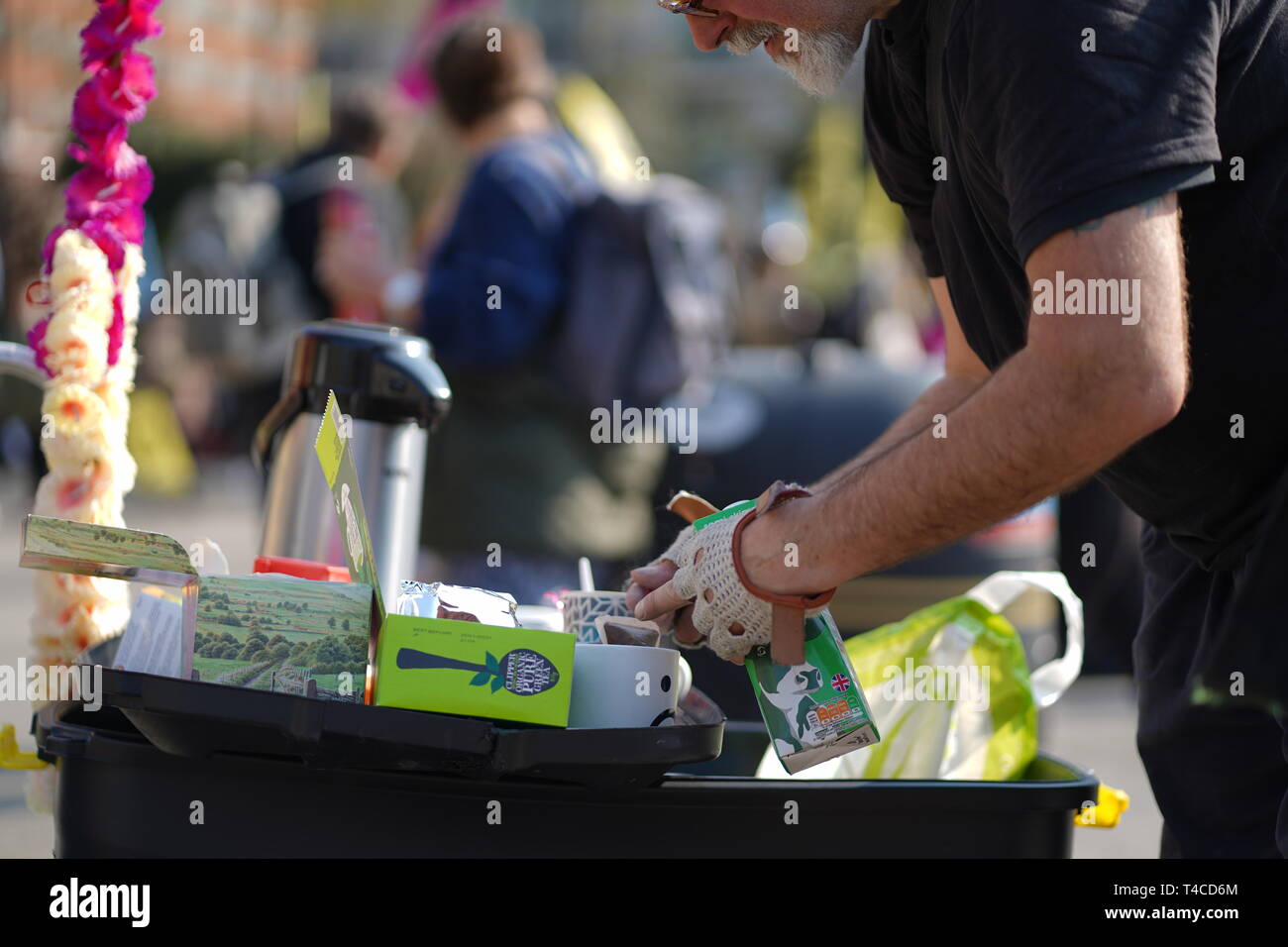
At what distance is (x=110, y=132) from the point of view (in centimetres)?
195

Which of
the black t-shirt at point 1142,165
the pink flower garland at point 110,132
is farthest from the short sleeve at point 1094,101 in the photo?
the pink flower garland at point 110,132

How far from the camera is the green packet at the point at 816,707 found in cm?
158

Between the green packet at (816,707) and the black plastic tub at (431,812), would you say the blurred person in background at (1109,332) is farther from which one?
the black plastic tub at (431,812)

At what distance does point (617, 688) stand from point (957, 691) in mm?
660

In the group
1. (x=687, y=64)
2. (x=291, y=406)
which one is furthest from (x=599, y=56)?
(x=291, y=406)

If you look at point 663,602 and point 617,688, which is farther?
point 663,602

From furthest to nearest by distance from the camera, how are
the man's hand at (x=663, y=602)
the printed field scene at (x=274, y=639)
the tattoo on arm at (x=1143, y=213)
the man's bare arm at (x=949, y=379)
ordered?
the man's bare arm at (x=949, y=379) → the man's hand at (x=663, y=602) → the printed field scene at (x=274, y=639) → the tattoo on arm at (x=1143, y=213)

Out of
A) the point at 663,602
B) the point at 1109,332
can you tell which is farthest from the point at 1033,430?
the point at 663,602

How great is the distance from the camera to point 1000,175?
1528 mm

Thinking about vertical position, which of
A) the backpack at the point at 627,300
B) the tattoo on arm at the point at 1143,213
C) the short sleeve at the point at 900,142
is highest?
the backpack at the point at 627,300

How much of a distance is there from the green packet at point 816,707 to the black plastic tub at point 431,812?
4 cm

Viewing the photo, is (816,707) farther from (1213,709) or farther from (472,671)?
(1213,709)

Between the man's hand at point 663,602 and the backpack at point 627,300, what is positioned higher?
the backpack at point 627,300
